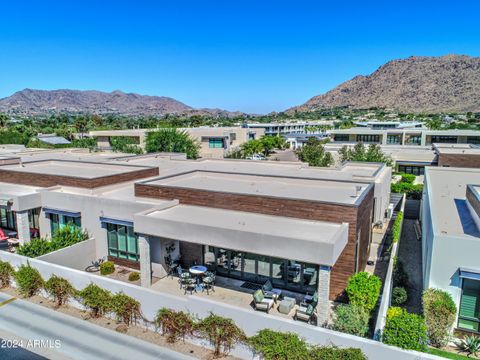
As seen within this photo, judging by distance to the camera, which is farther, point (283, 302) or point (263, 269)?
point (263, 269)

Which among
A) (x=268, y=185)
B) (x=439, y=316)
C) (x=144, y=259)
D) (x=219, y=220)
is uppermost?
(x=268, y=185)

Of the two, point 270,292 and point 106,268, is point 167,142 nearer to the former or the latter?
point 106,268

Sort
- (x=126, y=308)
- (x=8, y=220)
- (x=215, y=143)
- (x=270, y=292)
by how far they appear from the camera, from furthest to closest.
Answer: (x=215, y=143)
(x=8, y=220)
(x=270, y=292)
(x=126, y=308)

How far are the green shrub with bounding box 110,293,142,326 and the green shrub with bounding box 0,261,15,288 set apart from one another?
6.33 meters

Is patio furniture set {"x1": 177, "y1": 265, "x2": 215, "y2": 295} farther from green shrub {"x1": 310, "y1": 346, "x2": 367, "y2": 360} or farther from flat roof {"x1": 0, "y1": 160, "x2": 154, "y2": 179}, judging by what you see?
flat roof {"x1": 0, "y1": 160, "x2": 154, "y2": 179}

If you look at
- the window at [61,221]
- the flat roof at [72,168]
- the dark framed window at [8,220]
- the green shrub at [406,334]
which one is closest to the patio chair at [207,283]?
the green shrub at [406,334]

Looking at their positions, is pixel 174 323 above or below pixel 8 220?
below

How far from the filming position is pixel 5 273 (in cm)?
1698

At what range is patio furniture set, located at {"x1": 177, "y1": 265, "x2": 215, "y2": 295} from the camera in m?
16.4

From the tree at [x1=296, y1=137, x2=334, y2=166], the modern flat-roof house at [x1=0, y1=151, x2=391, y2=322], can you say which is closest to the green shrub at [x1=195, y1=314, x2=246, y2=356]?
the modern flat-roof house at [x1=0, y1=151, x2=391, y2=322]

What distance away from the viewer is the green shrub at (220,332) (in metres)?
12.0

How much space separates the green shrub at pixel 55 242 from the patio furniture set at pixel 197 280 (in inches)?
261

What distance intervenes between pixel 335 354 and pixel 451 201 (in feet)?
43.8

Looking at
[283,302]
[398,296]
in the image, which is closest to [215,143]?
[283,302]
